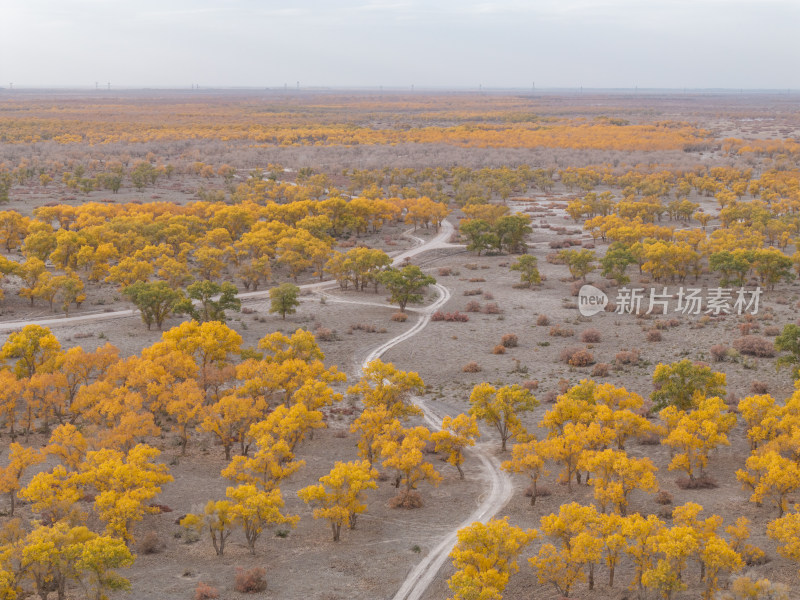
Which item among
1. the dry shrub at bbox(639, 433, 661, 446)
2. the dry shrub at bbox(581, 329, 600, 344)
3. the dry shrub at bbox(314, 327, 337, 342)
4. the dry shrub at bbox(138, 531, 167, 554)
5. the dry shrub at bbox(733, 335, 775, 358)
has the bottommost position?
the dry shrub at bbox(138, 531, 167, 554)

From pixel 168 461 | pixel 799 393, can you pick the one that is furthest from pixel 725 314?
pixel 168 461

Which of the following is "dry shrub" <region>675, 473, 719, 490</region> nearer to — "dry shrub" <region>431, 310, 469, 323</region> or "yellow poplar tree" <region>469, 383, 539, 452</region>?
"yellow poplar tree" <region>469, 383, 539, 452</region>

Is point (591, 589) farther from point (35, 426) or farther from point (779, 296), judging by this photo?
point (779, 296)

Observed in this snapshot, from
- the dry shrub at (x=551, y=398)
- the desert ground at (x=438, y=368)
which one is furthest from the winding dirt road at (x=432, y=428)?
the dry shrub at (x=551, y=398)

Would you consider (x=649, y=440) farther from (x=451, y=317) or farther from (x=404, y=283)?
(x=404, y=283)

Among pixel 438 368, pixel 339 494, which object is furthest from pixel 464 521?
pixel 438 368

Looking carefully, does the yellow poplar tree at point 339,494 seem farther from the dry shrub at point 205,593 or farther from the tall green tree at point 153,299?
the tall green tree at point 153,299

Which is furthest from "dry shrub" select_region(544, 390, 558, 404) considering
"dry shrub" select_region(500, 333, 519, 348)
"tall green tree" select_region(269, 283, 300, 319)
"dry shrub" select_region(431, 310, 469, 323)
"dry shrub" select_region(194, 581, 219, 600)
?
"dry shrub" select_region(194, 581, 219, 600)
